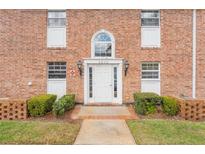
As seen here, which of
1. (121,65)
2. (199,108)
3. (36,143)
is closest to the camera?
(36,143)

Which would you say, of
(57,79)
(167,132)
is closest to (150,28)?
(57,79)

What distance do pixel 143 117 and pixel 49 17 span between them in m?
8.35

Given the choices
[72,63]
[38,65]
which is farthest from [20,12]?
[72,63]

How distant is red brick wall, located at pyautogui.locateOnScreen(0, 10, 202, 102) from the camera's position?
13805 millimetres

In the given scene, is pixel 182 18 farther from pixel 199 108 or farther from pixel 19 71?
pixel 19 71

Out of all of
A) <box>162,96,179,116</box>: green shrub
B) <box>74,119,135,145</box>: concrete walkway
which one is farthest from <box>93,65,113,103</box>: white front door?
<box>74,119,135,145</box>: concrete walkway

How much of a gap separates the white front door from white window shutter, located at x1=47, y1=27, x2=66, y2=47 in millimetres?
2654

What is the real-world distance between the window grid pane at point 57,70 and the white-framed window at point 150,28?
5.04 metres

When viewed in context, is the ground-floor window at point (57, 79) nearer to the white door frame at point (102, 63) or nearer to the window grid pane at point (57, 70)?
the window grid pane at point (57, 70)

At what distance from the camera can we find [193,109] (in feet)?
31.0

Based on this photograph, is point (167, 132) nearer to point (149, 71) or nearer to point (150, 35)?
point (149, 71)

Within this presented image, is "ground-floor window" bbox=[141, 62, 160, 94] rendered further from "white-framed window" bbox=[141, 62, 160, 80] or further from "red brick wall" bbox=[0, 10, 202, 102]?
"red brick wall" bbox=[0, 10, 202, 102]

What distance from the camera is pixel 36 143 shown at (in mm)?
6234

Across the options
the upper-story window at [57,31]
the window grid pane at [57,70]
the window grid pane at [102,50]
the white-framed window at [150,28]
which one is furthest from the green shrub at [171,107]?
the upper-story window at [57,31]
